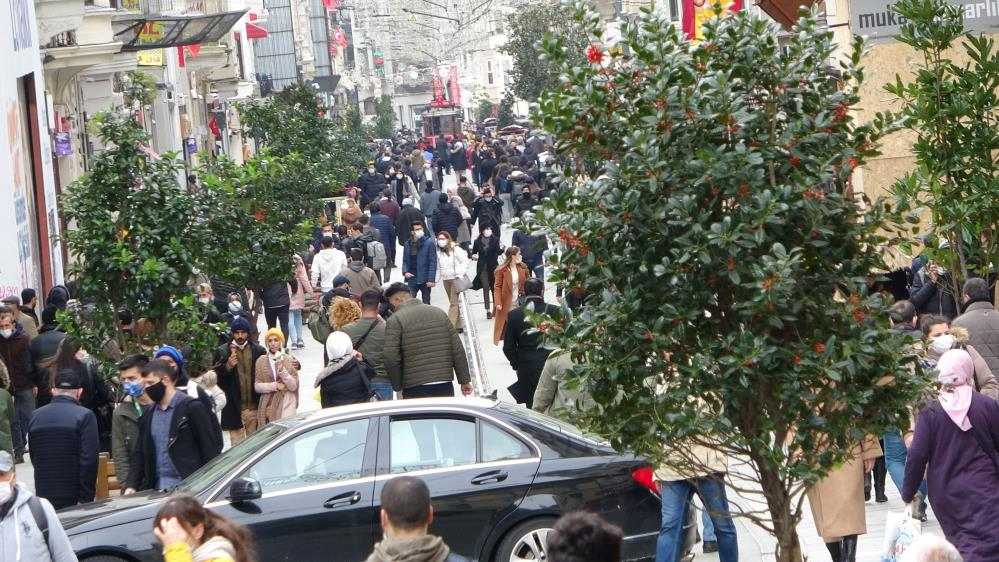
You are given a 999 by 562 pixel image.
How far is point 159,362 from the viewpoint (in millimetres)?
10281

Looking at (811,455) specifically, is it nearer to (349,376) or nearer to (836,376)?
(836,376)

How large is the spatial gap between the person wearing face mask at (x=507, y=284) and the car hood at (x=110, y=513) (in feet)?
37.5

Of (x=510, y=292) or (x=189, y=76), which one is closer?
(x=510, y=292)

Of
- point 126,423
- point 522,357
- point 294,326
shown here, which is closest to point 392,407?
point 126,423

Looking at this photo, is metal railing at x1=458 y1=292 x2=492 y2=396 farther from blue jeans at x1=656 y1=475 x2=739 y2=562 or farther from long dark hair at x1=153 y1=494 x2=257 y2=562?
long dark hair at x1=153 y1=494 x2=257 y2=562

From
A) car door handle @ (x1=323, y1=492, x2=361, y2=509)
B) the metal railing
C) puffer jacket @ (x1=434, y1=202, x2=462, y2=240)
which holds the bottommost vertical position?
the metal railing

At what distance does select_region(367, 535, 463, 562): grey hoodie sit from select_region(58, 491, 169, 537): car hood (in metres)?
4.13

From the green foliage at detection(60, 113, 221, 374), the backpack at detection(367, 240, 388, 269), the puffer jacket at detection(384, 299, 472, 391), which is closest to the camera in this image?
the green foliage at detection(60, 113, 221, 374)

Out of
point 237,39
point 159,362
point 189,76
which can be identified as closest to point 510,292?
point 159,362

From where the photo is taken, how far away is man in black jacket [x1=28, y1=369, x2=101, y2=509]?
10859mm

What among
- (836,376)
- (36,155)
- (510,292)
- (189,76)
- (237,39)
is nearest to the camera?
(836,376)

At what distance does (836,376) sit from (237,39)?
56.6 meters

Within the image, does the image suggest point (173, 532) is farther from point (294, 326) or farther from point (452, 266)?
point (294, 326)

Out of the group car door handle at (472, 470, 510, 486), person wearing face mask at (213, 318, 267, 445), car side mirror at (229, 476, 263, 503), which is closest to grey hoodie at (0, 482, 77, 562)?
car side mirror at (229, 476, 263, 503)
